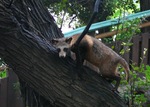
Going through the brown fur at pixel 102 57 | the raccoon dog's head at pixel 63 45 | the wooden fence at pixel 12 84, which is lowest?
the wooden fence at pixel 12 84

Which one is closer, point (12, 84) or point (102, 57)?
point (102, 57)

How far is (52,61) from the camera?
3529mm

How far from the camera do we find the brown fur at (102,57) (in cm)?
395

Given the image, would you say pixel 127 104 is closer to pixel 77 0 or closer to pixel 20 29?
pixel 20 29

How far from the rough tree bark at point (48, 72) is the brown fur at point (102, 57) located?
321mm

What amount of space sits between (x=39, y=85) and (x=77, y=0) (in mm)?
5040

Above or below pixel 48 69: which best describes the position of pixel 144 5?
below

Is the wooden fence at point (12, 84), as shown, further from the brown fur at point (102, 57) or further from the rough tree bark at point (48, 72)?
the rough tree bark at point (48, 72)

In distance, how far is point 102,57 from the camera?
4.02 metres

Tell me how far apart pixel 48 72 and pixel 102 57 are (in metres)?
0.78

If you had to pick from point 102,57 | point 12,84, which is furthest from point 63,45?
point 12,84

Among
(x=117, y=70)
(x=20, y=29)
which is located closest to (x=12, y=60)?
(x=20, y=29)

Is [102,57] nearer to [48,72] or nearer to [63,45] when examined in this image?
[63,45]

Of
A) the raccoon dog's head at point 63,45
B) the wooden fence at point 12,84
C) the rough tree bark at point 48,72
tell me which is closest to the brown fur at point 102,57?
the raccoon dog's head at point 63,45
